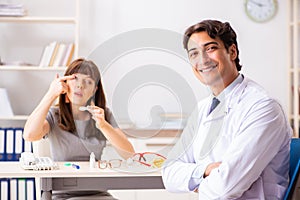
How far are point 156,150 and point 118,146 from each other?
466 mm

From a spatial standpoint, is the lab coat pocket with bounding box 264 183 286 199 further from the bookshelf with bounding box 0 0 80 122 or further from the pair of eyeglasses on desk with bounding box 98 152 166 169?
the bookshelf with bounding box 0 0 80 122

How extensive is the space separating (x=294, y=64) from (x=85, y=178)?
2.36 meters

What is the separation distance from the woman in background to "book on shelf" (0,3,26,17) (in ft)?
5.18

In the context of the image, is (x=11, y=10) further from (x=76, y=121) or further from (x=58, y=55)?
(x=76, y=121)

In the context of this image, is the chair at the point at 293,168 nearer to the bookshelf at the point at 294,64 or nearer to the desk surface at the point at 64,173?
the desk surface at the point at 64,173

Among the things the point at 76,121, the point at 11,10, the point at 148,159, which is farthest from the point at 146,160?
the point at 11,10

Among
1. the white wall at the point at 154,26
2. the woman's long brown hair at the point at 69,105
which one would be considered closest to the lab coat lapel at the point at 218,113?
the woman's long brown hair at the point at 69,105

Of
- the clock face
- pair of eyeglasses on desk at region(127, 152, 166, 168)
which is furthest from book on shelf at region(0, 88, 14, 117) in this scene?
pair of eyeglasses on desk at region(127, 152, 166, 168)

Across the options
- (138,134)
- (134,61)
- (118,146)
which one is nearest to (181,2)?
(118,146)

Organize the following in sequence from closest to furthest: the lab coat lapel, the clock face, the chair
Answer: the chair, the lab coat lapel, the clock face

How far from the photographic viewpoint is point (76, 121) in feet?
8.31

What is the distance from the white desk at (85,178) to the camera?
92.8 inches

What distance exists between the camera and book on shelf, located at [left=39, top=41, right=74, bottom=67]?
416 cm

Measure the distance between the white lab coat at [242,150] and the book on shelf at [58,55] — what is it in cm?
255
